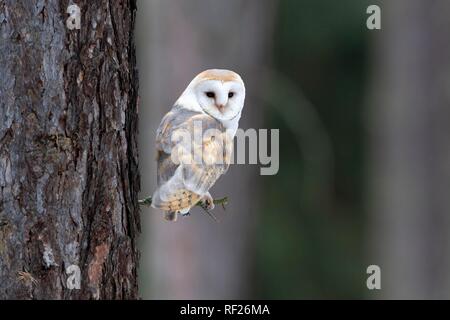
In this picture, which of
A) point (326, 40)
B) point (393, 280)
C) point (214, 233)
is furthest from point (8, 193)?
point (326, 40)

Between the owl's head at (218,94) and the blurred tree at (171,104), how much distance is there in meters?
3.84

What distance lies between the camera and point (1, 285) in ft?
9.51

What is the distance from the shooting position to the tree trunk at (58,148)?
9.52ft

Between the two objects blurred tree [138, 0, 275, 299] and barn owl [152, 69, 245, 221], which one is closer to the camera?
barn owl [152, 69, 245, 221]

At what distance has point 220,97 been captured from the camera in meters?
3.30

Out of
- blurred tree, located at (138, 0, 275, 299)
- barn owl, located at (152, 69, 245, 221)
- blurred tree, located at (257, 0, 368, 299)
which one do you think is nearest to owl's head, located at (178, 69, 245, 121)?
barn owl, located at (152, 69, 245, 221)

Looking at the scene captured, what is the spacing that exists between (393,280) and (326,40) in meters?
3.80

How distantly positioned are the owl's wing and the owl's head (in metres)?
0.06

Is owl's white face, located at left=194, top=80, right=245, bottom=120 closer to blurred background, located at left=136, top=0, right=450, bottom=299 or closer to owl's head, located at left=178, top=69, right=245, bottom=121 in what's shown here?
owl's head, located at left=178, top=69, right=245, bottom=121

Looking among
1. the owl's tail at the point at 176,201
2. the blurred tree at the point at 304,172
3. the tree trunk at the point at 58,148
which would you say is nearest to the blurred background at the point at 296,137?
the blurred tree at the point at 304,172

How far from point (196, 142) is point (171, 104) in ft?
13.6

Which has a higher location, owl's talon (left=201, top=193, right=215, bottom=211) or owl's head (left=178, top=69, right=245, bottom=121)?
owl's head (left=178, top=69, right=245, bottom=121)

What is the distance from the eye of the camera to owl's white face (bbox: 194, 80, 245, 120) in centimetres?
Answer: 329
